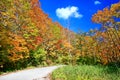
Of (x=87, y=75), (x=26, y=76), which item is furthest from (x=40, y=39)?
(x=87, y=75)

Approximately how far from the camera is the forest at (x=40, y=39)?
2723 cm

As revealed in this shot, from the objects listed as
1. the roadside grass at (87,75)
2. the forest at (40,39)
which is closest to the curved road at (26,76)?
the roadside grass at (87,75)

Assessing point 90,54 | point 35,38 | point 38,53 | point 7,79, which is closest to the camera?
point 7,79

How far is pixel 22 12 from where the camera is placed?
32.8 m

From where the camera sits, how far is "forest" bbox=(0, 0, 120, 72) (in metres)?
27.2

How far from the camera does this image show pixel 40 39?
Answer: 39844 millimetres

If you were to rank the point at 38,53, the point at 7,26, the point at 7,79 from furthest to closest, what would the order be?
the point at 38,53 → the point at 7,26 → the point at 7,79

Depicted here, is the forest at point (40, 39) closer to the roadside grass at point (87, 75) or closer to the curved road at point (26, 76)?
the curved road at point (26, 76)

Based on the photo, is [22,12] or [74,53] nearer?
[22,12]

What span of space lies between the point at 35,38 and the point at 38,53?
440 cm

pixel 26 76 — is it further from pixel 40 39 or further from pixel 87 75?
pixel 40 39

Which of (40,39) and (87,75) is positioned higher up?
(40,39)

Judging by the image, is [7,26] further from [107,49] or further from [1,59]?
[107,49]

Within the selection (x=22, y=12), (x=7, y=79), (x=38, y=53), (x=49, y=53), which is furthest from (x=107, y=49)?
(x=7, y=79)
